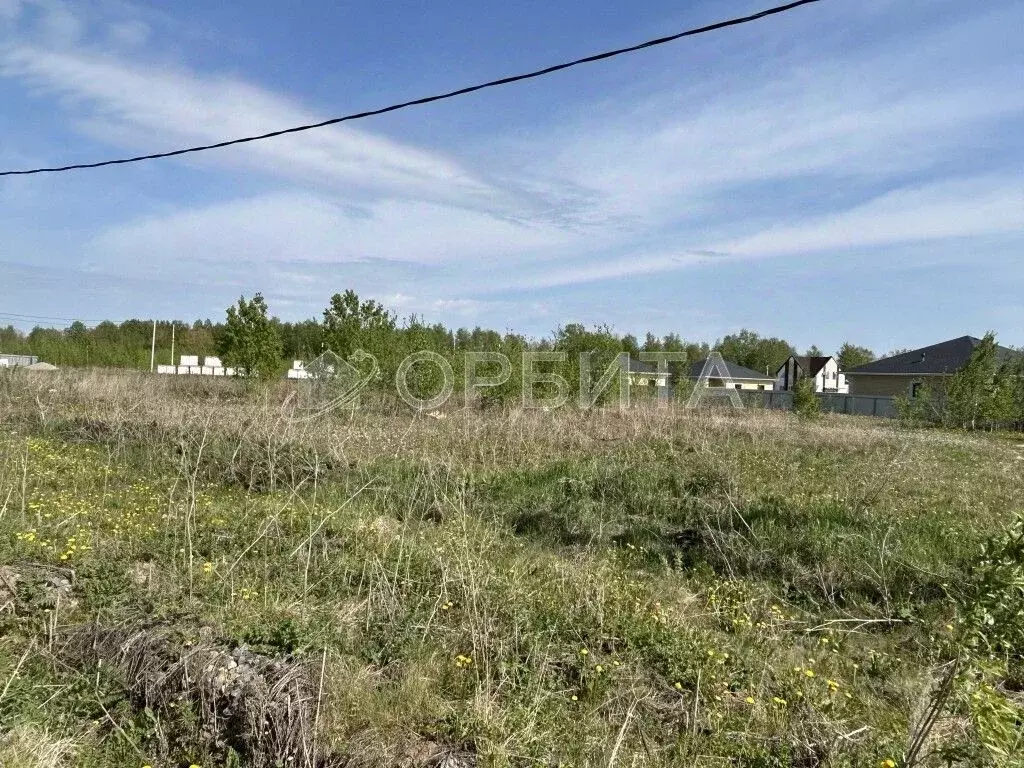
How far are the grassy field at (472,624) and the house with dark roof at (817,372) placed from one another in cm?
5586

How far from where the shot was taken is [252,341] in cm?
2133

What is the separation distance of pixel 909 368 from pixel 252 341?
35.0 m

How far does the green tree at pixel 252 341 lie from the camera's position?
2142cm

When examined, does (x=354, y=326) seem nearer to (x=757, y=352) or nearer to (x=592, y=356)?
(x=592, y=356)

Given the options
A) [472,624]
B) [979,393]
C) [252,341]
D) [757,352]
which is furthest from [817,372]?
[472,624]

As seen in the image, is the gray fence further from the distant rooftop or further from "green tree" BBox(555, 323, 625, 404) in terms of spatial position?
"green tree" BBox(555, 323, 625, 404)

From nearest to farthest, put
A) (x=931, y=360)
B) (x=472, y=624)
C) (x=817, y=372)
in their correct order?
(x=472, y=624) < (x=931, y=360) < (x=817, y=372)

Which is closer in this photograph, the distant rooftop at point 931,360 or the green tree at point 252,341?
the green tree at point 252,341

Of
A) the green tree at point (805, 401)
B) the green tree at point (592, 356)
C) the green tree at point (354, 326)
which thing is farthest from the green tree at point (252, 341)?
the green tree at point (805, 401)

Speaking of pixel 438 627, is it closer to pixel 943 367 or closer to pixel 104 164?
pixel 104 164

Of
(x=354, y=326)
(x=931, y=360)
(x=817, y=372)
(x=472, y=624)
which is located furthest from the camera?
(x=817, y=372)

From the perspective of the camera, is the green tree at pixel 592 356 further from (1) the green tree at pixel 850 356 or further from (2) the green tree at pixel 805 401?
(1) the green tree at pixel 850 356

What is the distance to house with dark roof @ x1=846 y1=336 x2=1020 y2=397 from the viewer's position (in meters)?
35.7

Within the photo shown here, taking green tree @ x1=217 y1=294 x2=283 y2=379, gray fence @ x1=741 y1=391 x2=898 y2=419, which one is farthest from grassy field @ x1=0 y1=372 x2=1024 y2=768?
gray fence @ x1=741 y1=391 x2=898 y2=419
